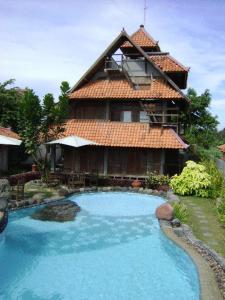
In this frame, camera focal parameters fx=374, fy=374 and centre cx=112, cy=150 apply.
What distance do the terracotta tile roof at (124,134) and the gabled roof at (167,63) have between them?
4.47 metres

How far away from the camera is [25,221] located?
50.9 feet

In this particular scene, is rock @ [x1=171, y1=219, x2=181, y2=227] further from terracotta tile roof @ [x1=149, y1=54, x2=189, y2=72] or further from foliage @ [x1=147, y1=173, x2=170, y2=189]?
terracotta tile roof @ [x1=149, y1=54, x2=189, y2=72]

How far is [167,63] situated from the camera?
87.2 ft

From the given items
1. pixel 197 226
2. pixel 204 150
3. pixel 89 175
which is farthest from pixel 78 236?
pixel 204 150

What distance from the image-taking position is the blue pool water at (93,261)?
9.34m

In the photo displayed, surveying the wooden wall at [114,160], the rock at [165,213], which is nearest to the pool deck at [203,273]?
the rock at [165,213]

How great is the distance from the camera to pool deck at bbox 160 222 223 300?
27.2ft

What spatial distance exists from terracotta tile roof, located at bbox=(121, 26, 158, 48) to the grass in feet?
44.0

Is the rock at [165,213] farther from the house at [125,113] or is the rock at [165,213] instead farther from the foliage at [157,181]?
the house at [125,113]

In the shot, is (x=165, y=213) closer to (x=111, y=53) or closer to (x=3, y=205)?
(x=3, y=205)

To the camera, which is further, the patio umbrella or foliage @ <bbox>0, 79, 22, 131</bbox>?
foliage @ <bbox>0, 79, 22, 131</bbox>

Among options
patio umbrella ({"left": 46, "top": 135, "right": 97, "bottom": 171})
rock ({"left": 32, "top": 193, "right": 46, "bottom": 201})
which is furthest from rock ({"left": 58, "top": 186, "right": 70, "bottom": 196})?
patio umbrella ({"left": 46, "top": 135, "right": 97, "bottom": 171})

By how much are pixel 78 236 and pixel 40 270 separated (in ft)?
11.4

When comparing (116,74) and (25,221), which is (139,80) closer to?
(116,74)
